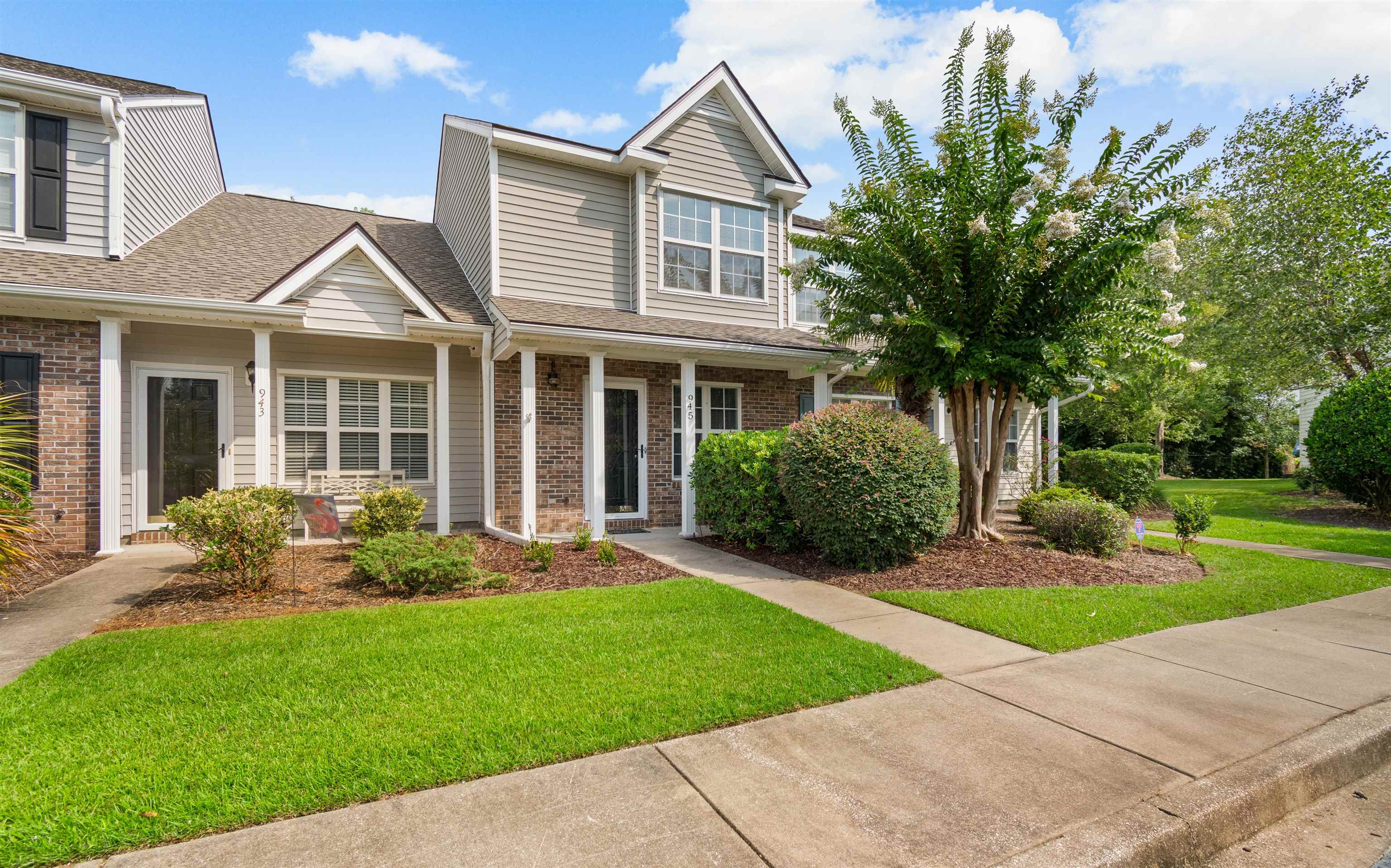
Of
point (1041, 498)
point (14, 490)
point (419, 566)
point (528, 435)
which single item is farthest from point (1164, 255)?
point (14, 490)

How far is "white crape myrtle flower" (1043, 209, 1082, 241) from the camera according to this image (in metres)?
7.11

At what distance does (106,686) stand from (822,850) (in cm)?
399

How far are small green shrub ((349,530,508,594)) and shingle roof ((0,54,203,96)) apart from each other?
7403mm

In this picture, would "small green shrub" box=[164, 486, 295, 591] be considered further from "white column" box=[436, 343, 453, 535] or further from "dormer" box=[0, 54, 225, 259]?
"dormer" box=[0, 54, 225, 259]

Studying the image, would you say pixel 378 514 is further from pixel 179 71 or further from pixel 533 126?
pixel 179 71

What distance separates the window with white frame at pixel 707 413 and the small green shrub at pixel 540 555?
4.05 metres

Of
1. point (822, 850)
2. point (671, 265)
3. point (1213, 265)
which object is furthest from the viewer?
point (1213, 265)

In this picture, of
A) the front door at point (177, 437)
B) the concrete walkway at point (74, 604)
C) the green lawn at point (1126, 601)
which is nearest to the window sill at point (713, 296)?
the green lawn at point (1126, 601)

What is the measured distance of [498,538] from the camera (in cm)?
910

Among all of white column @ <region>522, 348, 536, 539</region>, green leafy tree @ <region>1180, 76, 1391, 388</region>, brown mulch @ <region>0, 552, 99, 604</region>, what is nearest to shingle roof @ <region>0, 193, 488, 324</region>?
white column @ <region>522, 348, 536, 539</region>

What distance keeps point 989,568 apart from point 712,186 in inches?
308

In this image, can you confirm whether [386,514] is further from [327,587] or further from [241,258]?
[241,258]

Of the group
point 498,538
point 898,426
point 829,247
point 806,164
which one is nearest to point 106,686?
point 498,538

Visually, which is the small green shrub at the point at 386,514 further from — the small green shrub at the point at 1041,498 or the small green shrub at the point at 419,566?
the small green shrub at the point at 1041,498
